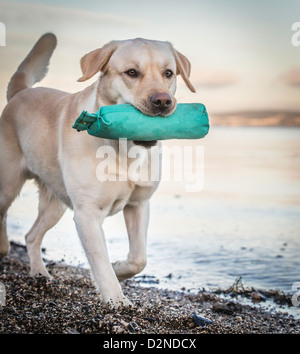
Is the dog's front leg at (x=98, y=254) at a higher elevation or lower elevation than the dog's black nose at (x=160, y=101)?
lower

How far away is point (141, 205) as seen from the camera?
15.0ft

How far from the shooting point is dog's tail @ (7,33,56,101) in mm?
5793

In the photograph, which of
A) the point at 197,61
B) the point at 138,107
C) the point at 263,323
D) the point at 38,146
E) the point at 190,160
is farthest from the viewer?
the point at 190,160

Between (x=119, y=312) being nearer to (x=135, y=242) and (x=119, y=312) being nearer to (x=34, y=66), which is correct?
(x=135, y=242)

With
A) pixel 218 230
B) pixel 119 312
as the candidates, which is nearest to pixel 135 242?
pixel 119 312

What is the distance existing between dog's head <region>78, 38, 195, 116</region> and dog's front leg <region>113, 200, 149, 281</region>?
0.99 m

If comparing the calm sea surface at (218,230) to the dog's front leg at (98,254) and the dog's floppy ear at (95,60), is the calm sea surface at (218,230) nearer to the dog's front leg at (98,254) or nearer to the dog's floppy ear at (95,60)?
the dog's front leg at (98,254)

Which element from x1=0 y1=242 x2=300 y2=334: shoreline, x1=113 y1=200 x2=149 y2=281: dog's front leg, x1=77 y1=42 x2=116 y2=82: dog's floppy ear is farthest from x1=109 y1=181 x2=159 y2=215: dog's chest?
x1=77 y1=42 x2=116 y2=82: dog's floppy ear

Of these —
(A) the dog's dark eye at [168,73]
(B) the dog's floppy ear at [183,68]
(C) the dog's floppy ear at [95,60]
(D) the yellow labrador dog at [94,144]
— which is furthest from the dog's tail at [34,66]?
(A) the dog's dark eye at [168,73]

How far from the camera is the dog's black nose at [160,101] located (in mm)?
3732

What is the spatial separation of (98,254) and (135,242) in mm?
507
